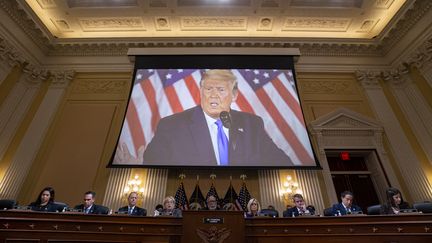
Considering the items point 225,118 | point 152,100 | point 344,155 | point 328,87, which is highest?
point 328,87

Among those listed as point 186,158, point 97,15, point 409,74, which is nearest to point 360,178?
point 409,74

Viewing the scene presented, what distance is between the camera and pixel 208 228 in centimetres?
297

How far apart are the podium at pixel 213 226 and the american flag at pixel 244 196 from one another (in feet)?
10.2

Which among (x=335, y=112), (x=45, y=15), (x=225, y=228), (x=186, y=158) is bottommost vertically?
(x=225, y=228)

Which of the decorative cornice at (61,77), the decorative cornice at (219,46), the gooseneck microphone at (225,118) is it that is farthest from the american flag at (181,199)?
the decorative cornice at (61,77)

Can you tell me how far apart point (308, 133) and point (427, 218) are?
412 centimetres

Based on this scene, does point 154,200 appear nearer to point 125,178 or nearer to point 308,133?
point 125,178

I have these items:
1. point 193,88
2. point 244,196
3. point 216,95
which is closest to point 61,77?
point 193,88

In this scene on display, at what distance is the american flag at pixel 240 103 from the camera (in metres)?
6.69

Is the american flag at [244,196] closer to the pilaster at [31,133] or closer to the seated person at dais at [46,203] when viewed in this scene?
the seated person at dais at [46,203]

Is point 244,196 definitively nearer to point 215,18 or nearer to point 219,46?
point 219,46

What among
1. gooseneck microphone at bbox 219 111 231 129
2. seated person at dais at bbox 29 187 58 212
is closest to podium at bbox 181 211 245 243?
seated person at dais at bbox 29 187 58 212

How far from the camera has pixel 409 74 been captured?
25.2 ft

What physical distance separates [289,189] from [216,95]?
3.33 meters
